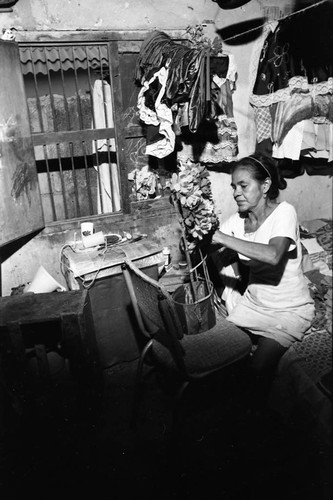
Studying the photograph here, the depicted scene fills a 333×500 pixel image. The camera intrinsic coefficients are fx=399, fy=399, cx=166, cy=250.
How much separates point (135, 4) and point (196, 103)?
1392 mm

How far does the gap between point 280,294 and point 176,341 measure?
1112 mm

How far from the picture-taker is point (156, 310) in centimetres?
250

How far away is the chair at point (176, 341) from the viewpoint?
2.39 m

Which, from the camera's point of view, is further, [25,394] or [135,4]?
[135,4]

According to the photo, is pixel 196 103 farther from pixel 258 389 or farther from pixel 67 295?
pixel 258 389

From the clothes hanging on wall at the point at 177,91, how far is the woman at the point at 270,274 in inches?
41.9

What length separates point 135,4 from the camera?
421cm

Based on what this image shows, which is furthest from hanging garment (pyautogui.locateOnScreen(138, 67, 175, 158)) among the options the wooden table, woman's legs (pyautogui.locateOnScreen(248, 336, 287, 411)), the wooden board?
woman's legs (pyautogui.locateOnScreen(248, 336, 287, 411))

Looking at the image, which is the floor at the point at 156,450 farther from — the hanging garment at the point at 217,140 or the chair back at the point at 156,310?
the hanging garment at the point at 217,140

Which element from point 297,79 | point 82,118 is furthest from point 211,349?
point 297,79

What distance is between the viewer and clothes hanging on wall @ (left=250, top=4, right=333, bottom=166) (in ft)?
14.6

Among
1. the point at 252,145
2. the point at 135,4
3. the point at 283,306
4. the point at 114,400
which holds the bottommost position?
the point at 114,400

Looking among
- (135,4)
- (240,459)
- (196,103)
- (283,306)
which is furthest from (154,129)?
(240,459)

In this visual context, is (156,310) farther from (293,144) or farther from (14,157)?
(293,144)
